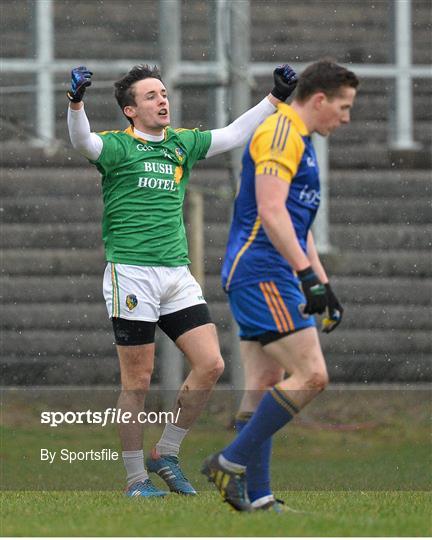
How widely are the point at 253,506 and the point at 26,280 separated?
164 inches

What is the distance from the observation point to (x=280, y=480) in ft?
26.8

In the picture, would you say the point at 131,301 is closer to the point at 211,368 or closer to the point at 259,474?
the point at 211,368

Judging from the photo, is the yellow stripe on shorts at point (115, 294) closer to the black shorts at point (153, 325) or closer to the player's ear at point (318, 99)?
the black shorts at point (153, 325)

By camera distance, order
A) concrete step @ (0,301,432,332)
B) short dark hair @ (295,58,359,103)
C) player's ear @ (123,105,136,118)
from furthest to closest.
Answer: concrete step @ (0,301,432,332) < player's ear @ (123,105,136,118) < short dark hair @ (295,58,359,103)

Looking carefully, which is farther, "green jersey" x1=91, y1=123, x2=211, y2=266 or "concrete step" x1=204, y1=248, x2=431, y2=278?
"concrete step" x1=204, y1=248, x2=431, y2=278

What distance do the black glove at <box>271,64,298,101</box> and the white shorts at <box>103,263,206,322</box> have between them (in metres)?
0.88

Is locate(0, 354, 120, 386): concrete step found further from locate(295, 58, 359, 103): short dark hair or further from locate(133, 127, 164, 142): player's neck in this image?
locate(295, 58, 359, 103): short dark hair

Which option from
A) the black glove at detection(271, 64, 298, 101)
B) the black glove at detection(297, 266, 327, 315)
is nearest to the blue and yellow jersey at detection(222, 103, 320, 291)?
the black glove at detection(297, 266, 327, 315)

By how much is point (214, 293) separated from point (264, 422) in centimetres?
397

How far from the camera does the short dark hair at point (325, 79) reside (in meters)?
5.63

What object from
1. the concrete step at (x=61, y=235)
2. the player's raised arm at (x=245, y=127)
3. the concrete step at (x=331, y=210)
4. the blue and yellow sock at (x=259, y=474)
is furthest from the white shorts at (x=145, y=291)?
the concrete step at (x=331, y=210)

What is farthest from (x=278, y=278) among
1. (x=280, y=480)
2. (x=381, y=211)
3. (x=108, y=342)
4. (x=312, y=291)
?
(x=381, y=211)

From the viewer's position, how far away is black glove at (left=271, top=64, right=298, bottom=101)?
6691mm

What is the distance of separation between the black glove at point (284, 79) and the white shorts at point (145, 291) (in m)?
0.88
